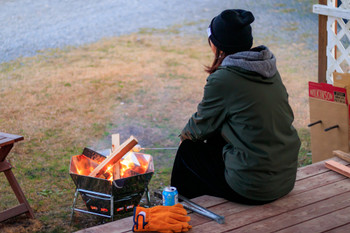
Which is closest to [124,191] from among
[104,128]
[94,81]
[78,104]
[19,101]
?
[104,128]

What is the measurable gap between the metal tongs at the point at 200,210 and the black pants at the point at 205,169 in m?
0.12

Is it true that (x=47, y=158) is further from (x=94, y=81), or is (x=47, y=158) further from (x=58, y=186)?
(x=94, y=81)

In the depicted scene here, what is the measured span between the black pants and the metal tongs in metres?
0.12

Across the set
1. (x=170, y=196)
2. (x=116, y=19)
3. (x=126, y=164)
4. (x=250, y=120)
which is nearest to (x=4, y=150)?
(x=126, y=164)

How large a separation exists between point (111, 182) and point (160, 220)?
628 millimetres

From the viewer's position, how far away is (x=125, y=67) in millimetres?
7074

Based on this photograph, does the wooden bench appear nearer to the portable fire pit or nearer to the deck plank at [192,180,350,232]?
the portable fire pit

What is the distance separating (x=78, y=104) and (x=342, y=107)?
3303 mm

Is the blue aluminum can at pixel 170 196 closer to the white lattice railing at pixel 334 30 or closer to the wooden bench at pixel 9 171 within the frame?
the wooden bench at pixel 9 171

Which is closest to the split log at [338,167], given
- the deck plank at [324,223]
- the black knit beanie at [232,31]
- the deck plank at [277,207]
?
the deck plank at [277,207]

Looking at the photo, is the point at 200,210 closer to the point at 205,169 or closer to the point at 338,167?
the point at 205,169

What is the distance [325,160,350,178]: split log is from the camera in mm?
2768

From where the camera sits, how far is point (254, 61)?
215 cm

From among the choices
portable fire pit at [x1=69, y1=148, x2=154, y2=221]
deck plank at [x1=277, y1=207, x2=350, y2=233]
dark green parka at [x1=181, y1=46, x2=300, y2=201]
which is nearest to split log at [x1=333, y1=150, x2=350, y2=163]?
deck plank at [x1=277, y1=207, x2=350, y2=233]
